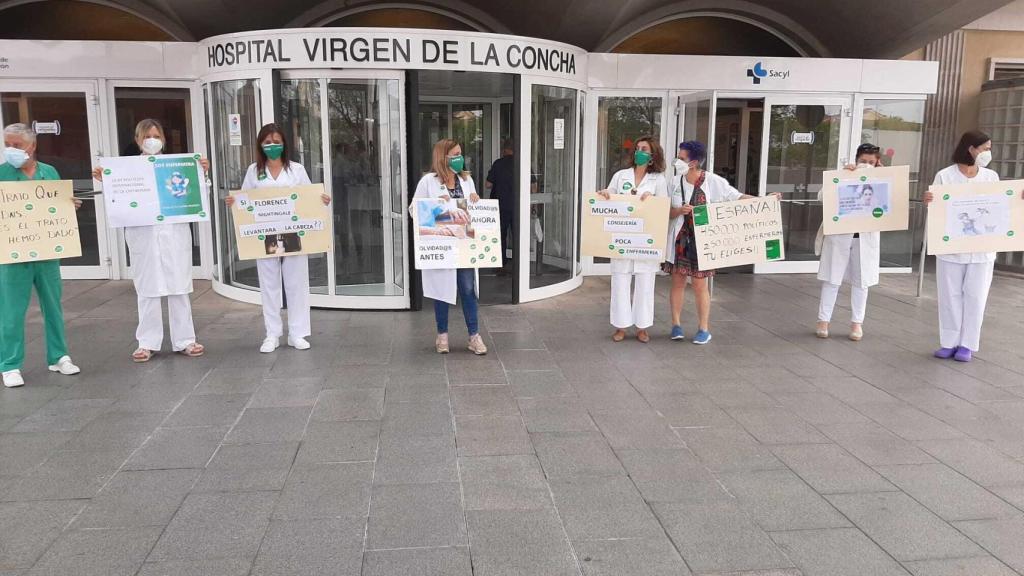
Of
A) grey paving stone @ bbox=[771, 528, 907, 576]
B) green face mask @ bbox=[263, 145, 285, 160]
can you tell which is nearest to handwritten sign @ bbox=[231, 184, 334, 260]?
green face mask @ bbox=[263, 145, 285, 160]

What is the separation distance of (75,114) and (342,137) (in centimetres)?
411

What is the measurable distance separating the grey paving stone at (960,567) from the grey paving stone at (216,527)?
2739 mm

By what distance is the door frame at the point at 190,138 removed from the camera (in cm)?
897

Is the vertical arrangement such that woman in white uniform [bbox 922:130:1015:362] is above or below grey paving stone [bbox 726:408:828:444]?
above

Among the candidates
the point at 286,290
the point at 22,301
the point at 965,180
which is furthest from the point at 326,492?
the point at 965,180

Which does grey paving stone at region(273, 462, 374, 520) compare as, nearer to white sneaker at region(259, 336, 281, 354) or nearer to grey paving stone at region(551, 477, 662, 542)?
grey paving stone at region(551, 477, 662, 542)

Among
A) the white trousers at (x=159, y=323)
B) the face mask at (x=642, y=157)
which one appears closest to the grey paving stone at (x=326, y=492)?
the white trousers at (x=159, y=323)

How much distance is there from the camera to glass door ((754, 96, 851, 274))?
32.9 feet

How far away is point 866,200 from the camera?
20.8 ft

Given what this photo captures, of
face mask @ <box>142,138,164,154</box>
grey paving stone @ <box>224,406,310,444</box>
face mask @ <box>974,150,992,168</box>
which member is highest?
face mask @ <box>142,138,164,154</box>

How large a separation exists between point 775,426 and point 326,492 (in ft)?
8.97

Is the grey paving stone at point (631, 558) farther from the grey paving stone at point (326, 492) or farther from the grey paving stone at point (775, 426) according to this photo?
the grey paving stone at point (775, 426)

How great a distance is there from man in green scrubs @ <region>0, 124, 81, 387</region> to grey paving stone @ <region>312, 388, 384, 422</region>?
211cm

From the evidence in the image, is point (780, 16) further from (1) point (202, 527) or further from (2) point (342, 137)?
(1) point (202, 527)
